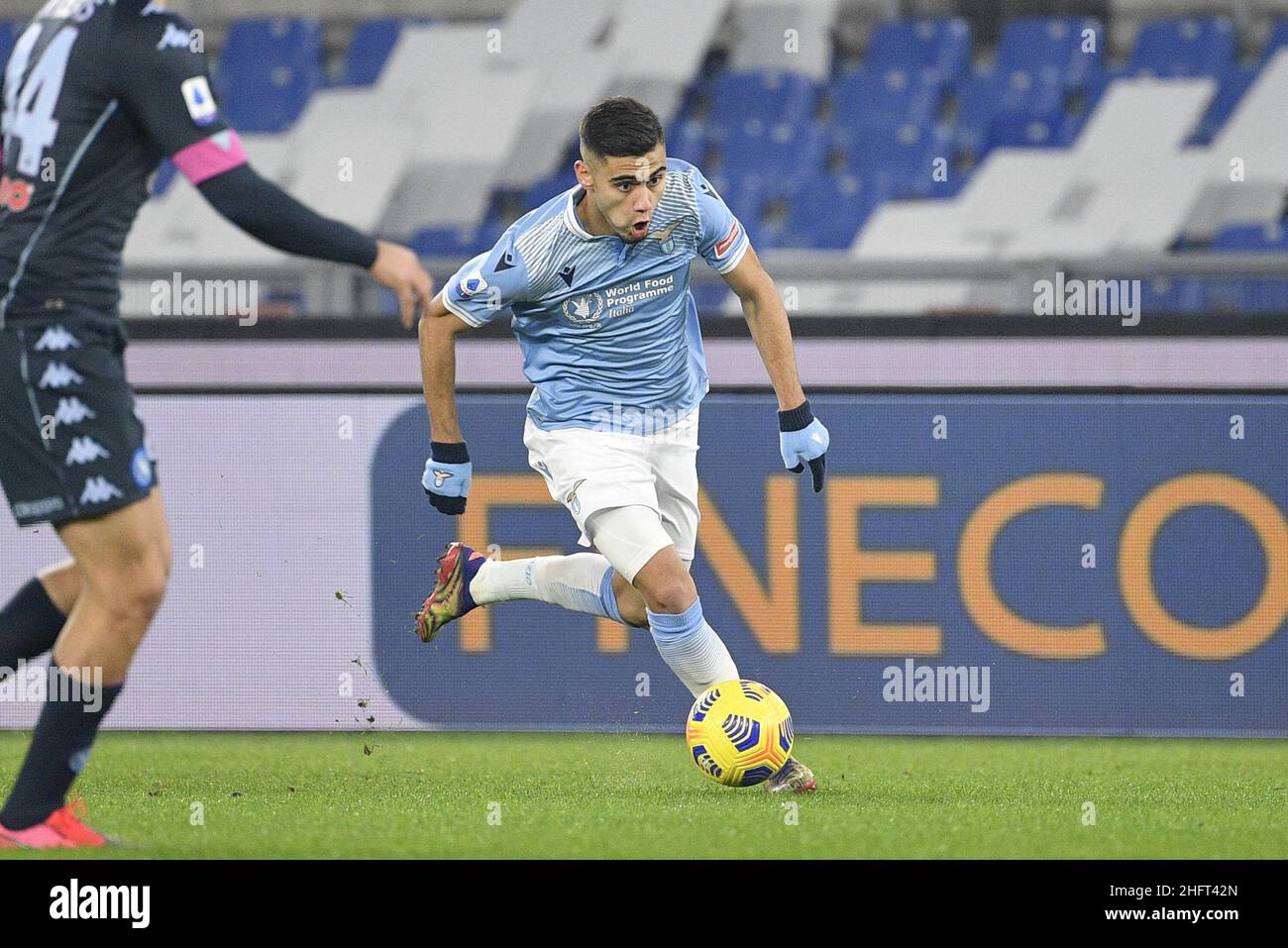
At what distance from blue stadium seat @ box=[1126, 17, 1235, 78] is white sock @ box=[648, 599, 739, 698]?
26.9 feet

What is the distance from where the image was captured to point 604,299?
17.6ft

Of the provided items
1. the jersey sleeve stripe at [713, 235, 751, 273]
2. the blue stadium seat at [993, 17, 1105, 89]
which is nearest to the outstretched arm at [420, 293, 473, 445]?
the jersey sleeve stripe at [713, 235, 751, 273]

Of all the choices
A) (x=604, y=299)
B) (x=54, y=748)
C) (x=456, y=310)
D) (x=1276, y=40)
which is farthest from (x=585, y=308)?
(x=1276, y=40)

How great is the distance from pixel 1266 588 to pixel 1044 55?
258 inches

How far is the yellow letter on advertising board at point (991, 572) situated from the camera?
6688 mm

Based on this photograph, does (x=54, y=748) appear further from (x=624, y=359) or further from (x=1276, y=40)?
(x=1276, y=40)

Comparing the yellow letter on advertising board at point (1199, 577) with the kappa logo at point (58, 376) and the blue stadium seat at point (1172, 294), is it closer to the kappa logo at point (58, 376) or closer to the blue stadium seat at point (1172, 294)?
the blue stadium seat at point (1172, 294)

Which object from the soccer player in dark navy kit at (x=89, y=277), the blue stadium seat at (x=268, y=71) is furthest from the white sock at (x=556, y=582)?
the blue stadium seat at (x=268, y=71)

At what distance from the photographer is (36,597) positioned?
176 inches

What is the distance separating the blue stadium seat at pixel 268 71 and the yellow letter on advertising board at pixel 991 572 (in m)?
7.38

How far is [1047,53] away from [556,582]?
781 cm

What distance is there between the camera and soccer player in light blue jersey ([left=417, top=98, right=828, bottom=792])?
5273 millimetres

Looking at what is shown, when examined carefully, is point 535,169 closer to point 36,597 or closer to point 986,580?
point 986,580

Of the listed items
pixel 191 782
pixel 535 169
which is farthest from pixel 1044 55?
pixel 191 782
